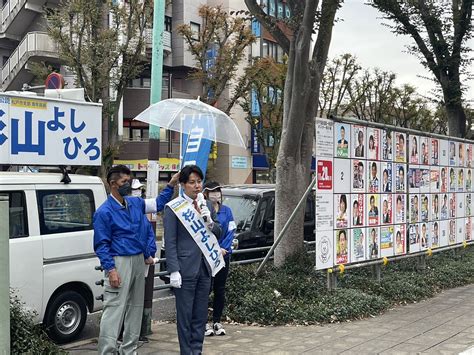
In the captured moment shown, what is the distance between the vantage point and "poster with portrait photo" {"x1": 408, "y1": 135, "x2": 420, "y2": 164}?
37.1 feet

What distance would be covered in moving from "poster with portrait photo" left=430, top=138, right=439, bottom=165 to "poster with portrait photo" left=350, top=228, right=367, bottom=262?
3304mm

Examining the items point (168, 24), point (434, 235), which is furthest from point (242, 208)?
point (168, 24)

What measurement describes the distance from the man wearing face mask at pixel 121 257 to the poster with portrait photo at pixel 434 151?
8.02m

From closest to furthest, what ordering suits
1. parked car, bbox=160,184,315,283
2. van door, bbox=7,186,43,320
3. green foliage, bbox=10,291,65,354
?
green foliage, bbox=10,291,65,354 → van door, bbox=7,186,43,320 → parked car, bbox=160,184,315,283

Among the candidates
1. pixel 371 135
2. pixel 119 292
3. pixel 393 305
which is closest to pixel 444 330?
pixel 393 305

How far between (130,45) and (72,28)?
280 centimetres

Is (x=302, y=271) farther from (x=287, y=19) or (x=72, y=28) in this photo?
(x=72, y=28)

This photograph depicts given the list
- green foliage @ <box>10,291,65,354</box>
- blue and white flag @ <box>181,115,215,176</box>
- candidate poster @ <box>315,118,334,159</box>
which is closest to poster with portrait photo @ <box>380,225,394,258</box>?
candidate poster @ <box>315,118,334,159</box>

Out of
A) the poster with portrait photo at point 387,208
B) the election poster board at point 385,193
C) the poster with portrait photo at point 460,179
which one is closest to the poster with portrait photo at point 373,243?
the election poster board at point 385,193

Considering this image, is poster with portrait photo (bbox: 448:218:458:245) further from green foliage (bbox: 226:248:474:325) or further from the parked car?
the parked car

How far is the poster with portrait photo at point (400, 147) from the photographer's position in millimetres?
10836

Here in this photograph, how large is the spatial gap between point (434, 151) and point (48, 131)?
8.42m

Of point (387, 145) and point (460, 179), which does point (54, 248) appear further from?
point (460, 179)

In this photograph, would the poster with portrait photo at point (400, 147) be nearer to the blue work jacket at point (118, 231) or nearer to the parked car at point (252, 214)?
the parked car at point (252, 214)
